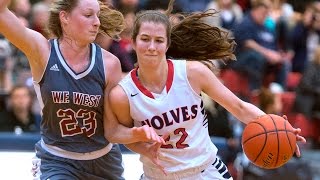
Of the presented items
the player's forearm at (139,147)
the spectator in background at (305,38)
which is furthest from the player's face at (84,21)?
the spectator in background at (305,38)

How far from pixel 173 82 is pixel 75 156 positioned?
2.72 ft

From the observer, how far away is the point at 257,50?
37.4ft

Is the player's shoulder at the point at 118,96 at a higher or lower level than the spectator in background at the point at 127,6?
higher

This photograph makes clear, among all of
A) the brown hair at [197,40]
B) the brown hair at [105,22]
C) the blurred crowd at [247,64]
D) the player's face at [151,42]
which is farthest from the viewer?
the blurred crowd at [247,64]

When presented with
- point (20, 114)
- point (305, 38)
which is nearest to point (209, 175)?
point (20, 114)

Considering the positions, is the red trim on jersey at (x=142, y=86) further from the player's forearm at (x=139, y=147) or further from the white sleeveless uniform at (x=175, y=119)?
the player's forearm at (x=139, y=147)

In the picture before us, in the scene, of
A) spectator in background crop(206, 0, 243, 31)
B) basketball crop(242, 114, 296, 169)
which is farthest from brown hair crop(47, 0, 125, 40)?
spectator in background crop(206, 0, 243, 31)

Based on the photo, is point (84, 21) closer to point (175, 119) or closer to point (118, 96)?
point (118, 96)

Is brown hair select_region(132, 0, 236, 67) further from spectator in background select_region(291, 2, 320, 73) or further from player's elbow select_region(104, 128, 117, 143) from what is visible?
spectator in background select_region(291, 2, 320, 73)

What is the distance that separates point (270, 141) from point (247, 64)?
5.30m

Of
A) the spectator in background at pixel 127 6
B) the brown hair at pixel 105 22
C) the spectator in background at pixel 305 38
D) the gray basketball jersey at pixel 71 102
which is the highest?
the brown hair at pixel 105 22

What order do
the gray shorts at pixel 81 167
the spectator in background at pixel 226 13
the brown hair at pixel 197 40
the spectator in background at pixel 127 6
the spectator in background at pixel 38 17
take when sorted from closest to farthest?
the gray shorts at pixel 81 167, the brown hair at pixel 197 40, the spectator in background at pixel 38 17, the spectator in background at pixel 127 6, the spectator in background at pixel 226 13

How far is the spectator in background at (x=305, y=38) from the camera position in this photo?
41.3ft

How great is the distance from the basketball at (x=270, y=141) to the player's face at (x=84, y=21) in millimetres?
1210
